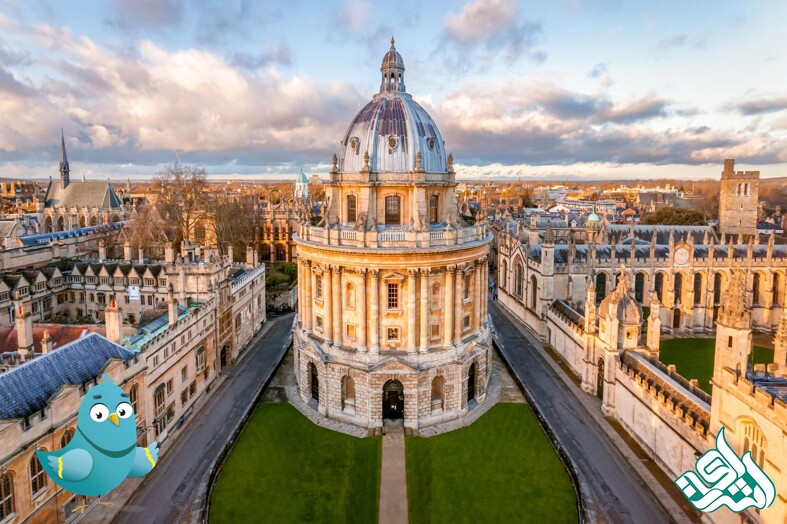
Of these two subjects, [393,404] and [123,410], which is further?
[393,404]

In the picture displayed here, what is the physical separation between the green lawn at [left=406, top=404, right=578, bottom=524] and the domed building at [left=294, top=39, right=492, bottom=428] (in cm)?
316

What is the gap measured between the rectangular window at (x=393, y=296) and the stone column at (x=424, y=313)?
1.74m

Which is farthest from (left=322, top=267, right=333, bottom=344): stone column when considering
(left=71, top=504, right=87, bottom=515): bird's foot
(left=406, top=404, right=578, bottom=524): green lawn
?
(left=71, top=504, right=87, bottom=515): bird's foot

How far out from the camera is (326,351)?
35.1 m

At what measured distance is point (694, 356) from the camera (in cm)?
4622

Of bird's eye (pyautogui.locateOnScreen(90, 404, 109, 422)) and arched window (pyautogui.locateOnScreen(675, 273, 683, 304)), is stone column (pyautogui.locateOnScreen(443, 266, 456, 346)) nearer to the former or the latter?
bird's eye (pyautogui.locateOnScreen(90, 404, 109, 422))

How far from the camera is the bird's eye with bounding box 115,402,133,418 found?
1820cm

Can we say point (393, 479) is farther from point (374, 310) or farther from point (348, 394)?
point (374, 310)

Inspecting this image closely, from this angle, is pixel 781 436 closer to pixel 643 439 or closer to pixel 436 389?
pixel 643 439

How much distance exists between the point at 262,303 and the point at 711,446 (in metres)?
44.5

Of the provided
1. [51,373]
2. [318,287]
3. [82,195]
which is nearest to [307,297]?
[318,287]

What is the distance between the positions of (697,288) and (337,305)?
43.6 metres

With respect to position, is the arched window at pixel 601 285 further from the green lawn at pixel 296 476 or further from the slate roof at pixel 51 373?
the slate roof at pixel 51 373

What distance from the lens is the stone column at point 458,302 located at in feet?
113
